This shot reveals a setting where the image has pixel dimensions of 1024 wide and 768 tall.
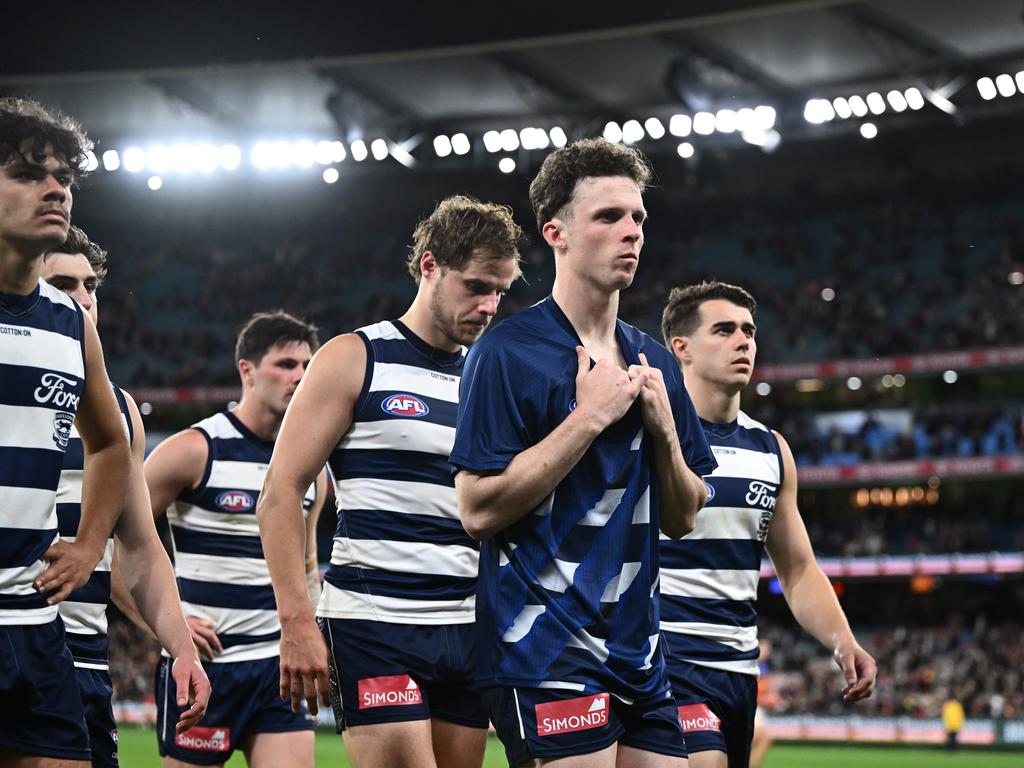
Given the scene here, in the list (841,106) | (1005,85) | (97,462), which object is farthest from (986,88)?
(97,462)

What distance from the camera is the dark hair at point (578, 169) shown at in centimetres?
411

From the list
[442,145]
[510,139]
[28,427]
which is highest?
[442,145]

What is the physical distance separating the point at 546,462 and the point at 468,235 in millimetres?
1532

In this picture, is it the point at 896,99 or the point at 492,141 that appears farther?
the point at 492,141

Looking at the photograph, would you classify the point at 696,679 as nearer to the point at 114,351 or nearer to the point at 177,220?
the point at 114,351

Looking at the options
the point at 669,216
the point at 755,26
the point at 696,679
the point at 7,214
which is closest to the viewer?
the point at 7,214

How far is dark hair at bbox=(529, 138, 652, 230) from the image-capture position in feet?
13.5

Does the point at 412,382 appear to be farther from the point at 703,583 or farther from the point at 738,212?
the point at 738,212

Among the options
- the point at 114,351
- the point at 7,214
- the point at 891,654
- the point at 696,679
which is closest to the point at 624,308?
the point at 891,654

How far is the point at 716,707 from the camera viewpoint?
5723 mm

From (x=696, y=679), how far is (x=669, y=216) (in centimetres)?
3439

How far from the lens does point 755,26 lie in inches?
1194

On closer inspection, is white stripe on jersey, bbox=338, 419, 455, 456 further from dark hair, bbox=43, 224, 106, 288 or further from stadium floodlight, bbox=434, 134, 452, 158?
stadium floodlight, bbox=434, 134, 452, 158

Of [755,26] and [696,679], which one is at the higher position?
[755,26]
